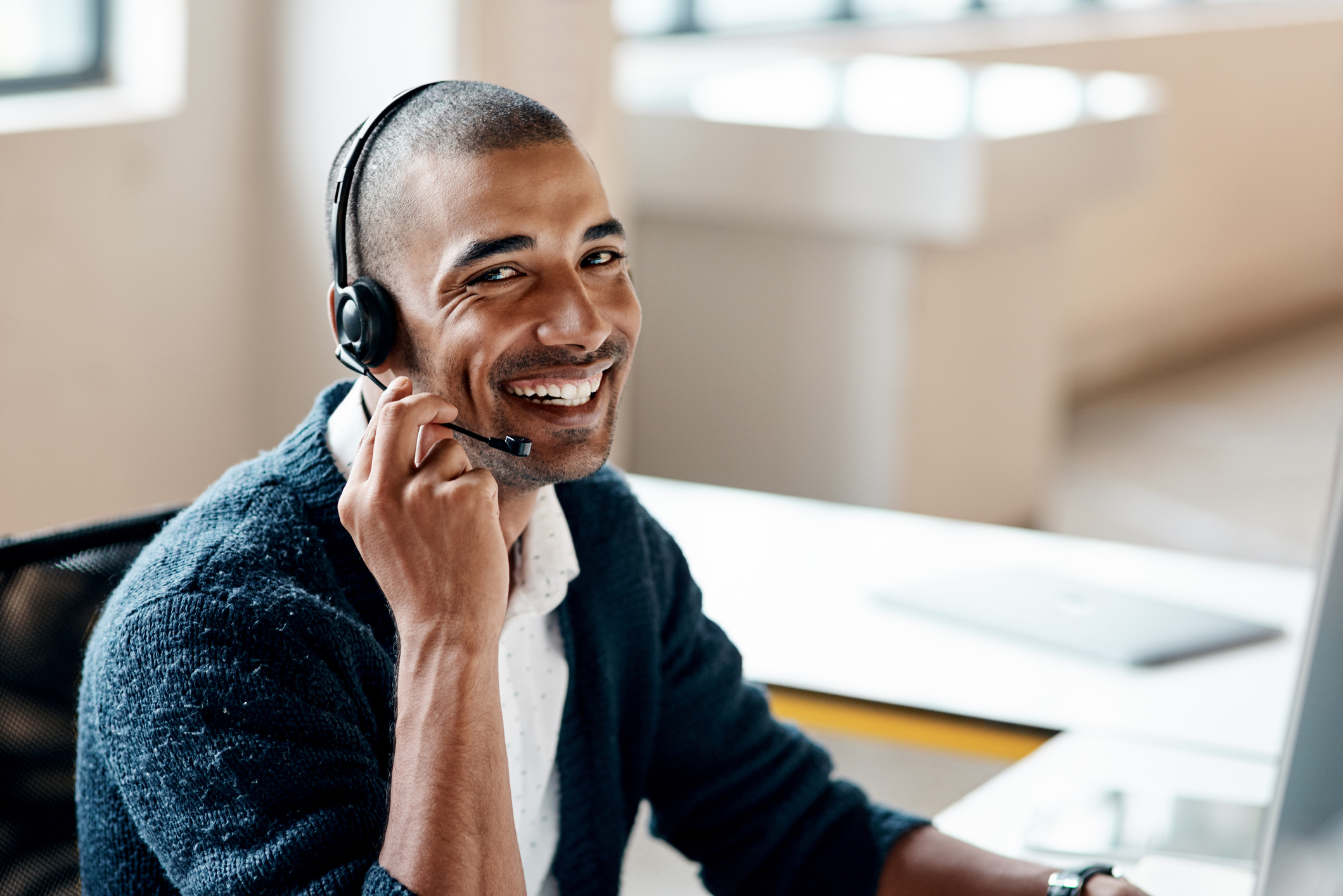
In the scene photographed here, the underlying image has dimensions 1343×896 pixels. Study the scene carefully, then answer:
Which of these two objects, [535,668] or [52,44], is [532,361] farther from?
[52,44]

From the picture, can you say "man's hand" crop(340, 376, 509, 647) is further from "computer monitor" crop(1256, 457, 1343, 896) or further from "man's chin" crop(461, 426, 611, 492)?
"computer monitor" crop(1256, 457, 1343, 896)

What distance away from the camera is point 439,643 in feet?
2.96

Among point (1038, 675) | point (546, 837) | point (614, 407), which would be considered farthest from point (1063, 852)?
point (614, 407)

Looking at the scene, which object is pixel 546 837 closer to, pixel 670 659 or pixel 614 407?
pixel 670 659

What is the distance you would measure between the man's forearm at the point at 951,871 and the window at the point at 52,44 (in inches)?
89.2

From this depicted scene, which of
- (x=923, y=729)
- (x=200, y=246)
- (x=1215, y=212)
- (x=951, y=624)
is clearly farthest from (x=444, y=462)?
(x=1215, y=212)

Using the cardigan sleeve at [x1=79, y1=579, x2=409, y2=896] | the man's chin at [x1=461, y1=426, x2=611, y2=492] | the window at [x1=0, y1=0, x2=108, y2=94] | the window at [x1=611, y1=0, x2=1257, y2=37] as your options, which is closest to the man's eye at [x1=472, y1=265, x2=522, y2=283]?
the man's chin at [x1=461, y1=426, x2=611, y2=492]

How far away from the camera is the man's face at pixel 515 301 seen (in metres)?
0.98

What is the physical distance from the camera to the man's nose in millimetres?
1002

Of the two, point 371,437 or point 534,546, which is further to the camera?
point 534,546

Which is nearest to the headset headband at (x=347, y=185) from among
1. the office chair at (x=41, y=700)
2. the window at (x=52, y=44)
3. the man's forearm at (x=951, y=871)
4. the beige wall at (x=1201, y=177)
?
the office chair at (x=41, y=700)

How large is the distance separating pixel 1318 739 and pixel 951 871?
0.41 meters

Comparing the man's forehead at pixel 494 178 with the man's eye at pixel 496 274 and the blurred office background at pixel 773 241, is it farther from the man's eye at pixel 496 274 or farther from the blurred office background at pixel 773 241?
the blurred office background at pixel 773 241

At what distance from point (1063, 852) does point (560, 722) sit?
0.41 m
